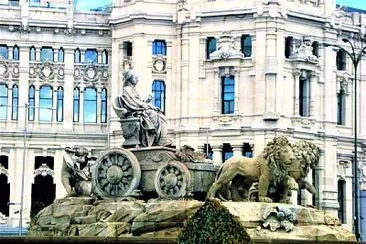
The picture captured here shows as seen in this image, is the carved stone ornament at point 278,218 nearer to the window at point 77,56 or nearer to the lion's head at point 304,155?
the lion's head at point 304,155

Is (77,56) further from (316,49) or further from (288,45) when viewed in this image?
(316,49)

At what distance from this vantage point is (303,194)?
73.4 m

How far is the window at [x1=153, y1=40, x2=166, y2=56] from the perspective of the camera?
3002 inches

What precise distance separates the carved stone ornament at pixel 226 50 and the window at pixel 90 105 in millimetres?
10294

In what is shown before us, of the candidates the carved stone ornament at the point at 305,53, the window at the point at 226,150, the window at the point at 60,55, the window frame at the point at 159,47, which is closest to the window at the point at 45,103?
the window at the point at 60,55

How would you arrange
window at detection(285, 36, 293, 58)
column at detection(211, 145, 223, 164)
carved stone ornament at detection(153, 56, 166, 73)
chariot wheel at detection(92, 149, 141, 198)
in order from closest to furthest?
chariot wheel at detection(92, 149, 141, 198) → column at detection(211, 145, 223, 164) → window at detection(285, 36, 293, 58) → carved stone ornament at detection(153, 56, 166, 73)

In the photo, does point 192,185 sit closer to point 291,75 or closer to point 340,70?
point 291,75

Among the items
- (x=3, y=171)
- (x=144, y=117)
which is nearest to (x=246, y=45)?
(x=3, y=171)

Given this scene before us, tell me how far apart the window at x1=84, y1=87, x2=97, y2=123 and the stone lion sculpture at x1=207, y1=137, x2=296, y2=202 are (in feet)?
175

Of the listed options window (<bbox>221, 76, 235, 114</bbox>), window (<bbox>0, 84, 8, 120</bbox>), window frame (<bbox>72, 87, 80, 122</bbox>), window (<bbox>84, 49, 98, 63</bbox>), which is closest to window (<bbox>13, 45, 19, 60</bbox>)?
window (<bbox>0, 84, 8, 120</bbox>)

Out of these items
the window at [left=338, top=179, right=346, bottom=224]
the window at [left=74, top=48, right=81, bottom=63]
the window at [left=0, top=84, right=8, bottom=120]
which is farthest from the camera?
the window at [left=74, top=48, right=81, bottom=63]

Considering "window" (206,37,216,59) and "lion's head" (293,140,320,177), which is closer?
"lion's head" (293,140,320,177)

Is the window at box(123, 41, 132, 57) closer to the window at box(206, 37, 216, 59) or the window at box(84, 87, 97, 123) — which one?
the window at box(84, 87, 97, 123)

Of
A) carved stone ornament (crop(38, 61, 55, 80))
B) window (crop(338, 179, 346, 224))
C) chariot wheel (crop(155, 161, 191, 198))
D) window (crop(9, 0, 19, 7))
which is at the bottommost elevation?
window (crop(338, 179, 346, 224))
